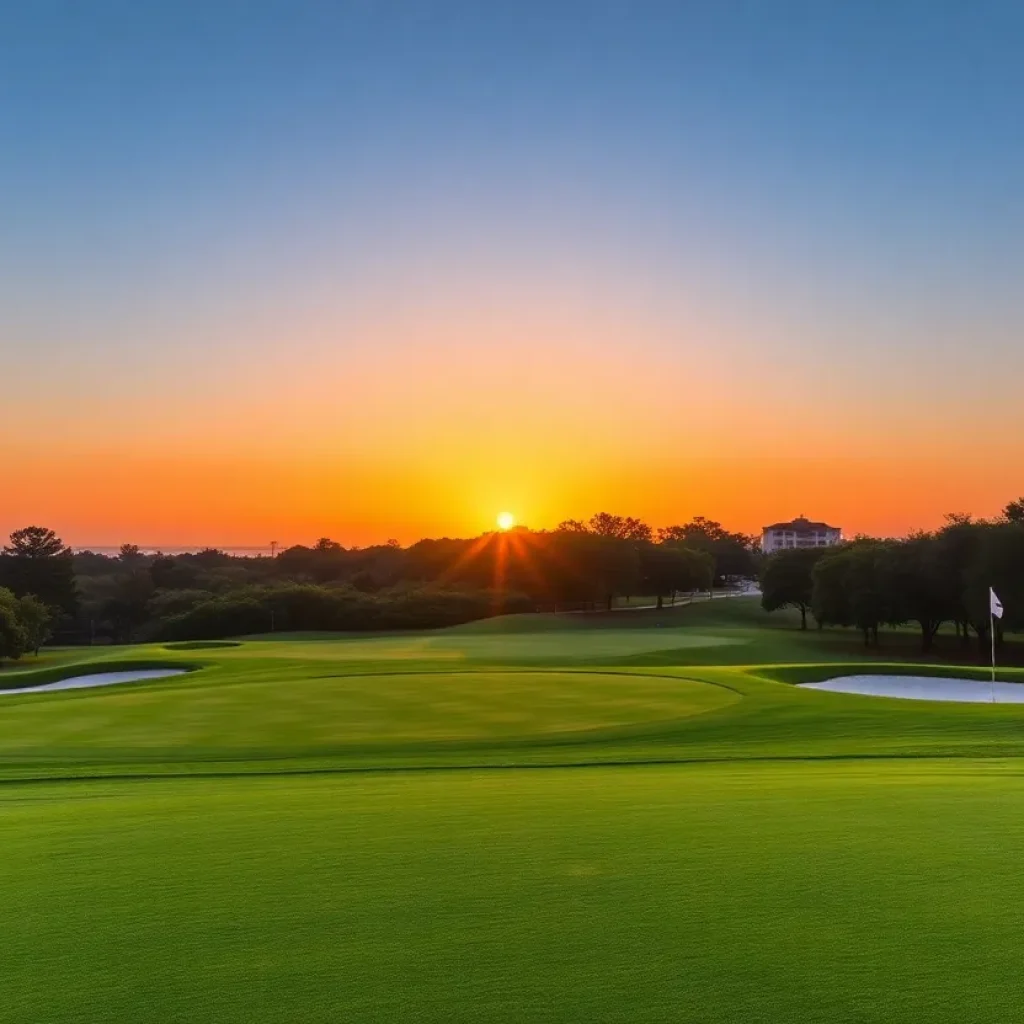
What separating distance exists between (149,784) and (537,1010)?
8.51 meters

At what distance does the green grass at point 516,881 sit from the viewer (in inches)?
153

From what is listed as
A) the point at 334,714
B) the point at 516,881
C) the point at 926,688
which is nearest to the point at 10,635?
the point at 334,714

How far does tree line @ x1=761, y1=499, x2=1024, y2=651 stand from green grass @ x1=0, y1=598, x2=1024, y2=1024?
3855 centimetres

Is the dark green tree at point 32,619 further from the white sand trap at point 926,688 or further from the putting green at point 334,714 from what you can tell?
the white sand trap at point 926,688

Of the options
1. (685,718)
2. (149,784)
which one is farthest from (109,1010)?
(685,718)

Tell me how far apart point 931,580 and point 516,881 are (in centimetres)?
5347

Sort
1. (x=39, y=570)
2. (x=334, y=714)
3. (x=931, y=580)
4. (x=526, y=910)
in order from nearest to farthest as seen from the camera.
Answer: (x=526, y=910) → (x=334, y=714) → (x=931, y=580) → (x=39, y=570)

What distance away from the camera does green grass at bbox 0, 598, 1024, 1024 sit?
3893 mm

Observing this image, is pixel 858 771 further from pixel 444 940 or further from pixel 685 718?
pixel 444 940

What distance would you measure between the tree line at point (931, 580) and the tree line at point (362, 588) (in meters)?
24.7

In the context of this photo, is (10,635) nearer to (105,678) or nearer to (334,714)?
(105,678)

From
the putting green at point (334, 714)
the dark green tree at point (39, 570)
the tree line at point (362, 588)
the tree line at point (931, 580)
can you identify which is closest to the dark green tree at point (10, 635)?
the tree line at point (362, 588)

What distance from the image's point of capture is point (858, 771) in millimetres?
10508

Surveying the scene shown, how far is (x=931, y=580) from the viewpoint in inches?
2100
